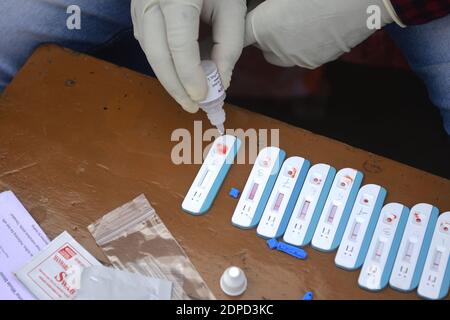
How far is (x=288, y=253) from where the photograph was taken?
73 centimetres

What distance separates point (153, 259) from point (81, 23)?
50 centimetres

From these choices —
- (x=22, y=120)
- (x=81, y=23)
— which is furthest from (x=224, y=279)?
(x=81, y=23)

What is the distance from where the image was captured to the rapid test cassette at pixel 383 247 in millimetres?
704

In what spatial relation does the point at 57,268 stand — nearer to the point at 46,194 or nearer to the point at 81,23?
the point at 46,194

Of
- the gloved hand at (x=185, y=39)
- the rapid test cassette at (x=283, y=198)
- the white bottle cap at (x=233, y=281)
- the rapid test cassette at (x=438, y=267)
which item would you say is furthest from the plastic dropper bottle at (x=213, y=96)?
the rapid test cassette at (x=438, y=267)

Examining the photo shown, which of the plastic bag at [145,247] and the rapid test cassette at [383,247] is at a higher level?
the plastic bag at [145,247]

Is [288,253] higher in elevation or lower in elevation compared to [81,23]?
lower

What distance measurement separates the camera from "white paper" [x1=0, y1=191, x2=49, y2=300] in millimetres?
707

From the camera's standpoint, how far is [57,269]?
0.72m

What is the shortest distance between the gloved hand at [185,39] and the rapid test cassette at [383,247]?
0.31 m

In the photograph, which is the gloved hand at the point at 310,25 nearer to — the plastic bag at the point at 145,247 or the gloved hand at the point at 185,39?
the gloved hand at the point at 185,39

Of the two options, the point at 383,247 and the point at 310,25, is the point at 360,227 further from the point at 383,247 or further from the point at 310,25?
the point at 310,25

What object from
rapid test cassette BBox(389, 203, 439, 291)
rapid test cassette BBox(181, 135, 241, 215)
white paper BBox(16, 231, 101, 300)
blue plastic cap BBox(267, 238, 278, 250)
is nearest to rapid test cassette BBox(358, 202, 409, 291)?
rapid test cassette BBox(389, 203, 439, 291)

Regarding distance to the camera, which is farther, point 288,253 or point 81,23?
point 81,23
